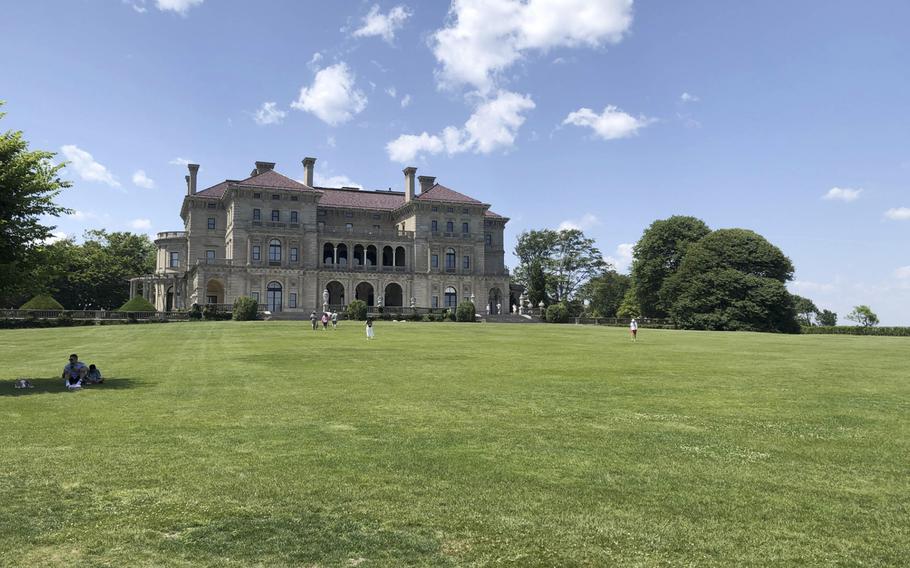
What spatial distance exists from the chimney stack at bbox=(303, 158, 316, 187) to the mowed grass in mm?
66498

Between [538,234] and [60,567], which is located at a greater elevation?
[538,234]

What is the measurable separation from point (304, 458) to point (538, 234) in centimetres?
9766

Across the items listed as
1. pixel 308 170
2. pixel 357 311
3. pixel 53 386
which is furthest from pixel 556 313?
pixel 53 386

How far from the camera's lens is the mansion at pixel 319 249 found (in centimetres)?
7512

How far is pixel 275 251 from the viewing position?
76.8m

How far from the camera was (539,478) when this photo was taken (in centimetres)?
838

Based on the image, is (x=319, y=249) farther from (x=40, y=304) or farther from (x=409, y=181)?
(x=40, y=304)

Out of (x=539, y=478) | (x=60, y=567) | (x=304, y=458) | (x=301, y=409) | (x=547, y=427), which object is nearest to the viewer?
(x=60, y=567)

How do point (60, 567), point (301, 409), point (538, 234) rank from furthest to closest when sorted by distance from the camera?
point (538, 234) < point (301, 409) < point (60, 567)

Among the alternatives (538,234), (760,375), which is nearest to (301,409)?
(760,375)

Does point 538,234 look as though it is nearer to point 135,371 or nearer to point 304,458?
point 135,371

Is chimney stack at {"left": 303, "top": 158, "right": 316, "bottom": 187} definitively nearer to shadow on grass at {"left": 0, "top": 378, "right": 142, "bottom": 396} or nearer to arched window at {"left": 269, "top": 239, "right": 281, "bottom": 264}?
arched window at {"left": 269, "top": 239, "right": 281, "bottom": 264}

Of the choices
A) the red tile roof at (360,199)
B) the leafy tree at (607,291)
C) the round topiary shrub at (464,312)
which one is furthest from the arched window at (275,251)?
the leafy tree at (607,291)

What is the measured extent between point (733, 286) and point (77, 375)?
64.4 m
